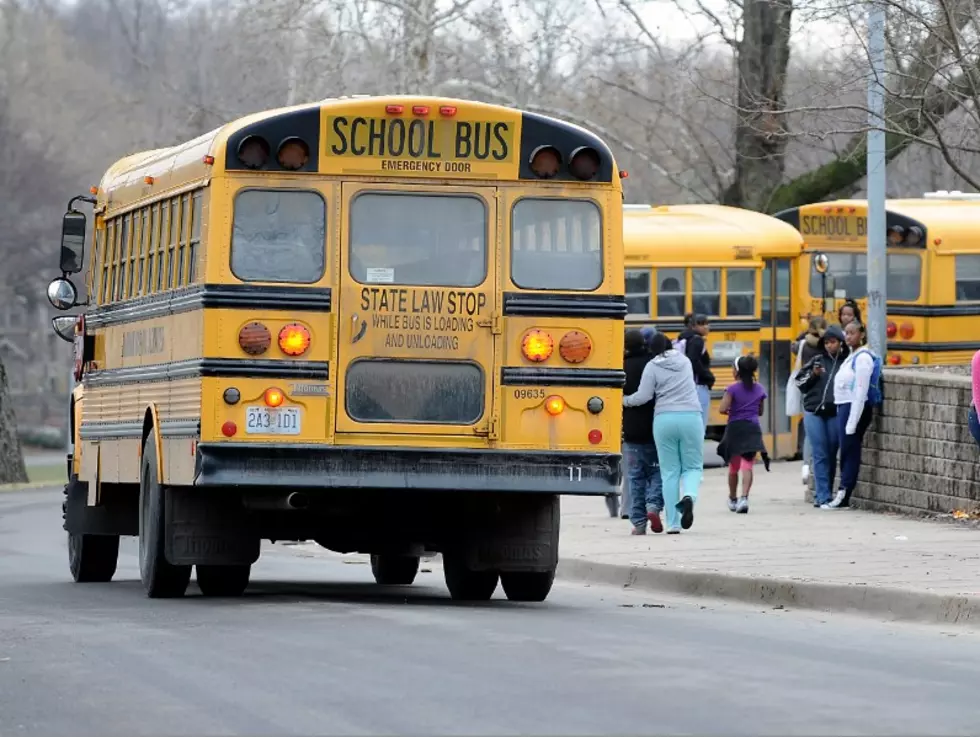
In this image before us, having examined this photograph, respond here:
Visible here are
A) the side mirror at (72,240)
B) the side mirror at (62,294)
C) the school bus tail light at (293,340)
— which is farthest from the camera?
the side mirror at (62,294)

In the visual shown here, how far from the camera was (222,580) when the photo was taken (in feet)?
48.6

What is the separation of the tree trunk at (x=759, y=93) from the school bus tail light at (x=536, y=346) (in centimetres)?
1158

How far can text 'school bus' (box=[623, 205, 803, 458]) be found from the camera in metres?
29.0

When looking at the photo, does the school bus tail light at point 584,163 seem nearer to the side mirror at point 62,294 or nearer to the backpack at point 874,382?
the side mirror at point 62,294

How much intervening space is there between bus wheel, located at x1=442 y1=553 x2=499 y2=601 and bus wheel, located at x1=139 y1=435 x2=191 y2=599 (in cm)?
165

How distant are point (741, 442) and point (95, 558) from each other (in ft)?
22.6

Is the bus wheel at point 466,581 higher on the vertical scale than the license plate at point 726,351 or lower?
lower

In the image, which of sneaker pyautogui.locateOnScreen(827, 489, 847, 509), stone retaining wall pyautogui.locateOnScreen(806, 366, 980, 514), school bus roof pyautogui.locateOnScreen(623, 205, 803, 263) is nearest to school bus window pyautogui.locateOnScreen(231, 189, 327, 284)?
stone retaining wall pyautogui.locateOnScreen(806, 366, 980, 514)

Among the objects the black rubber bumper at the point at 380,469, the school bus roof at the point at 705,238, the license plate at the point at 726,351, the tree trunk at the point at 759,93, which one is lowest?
the black rubber bumper at the point at 380,469

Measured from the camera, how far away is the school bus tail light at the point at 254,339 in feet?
44.1

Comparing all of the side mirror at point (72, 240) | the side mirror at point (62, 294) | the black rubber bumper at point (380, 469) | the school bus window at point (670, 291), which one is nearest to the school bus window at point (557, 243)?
the black rubber bumper at point (380, 469)

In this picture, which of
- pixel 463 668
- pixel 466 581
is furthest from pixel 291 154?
pixel 463 668

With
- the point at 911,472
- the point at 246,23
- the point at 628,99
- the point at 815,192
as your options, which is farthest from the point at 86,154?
the point at 911,472

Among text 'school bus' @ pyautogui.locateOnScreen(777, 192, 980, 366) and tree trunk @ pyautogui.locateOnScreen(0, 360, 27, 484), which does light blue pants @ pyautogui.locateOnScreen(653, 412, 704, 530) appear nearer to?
text 'school bus' @ pyautogui.locateOnScreen(777, 192, 980, 366)
